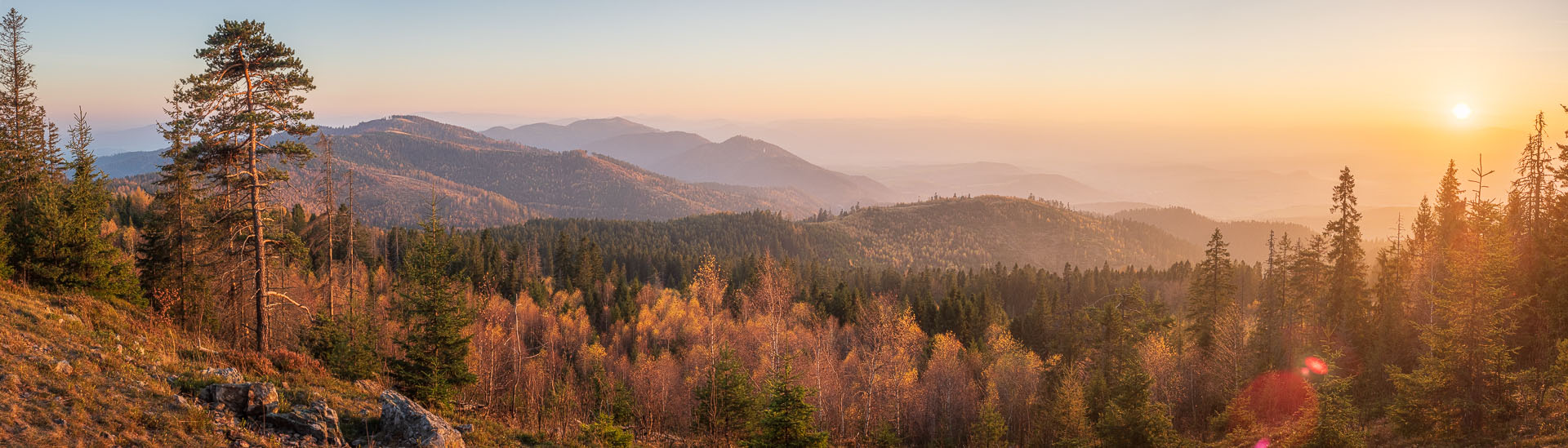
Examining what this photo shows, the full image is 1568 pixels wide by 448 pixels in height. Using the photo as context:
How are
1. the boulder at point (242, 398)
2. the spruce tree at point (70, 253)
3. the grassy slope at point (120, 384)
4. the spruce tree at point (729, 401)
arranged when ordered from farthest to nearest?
the spruce tree at point (729, 401), the spruce tree at point (70, 253), the boulder at point (242, 398), the grassy slope at point (120, 384)

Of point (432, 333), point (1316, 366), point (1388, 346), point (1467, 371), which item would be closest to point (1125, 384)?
point (1467, 371)

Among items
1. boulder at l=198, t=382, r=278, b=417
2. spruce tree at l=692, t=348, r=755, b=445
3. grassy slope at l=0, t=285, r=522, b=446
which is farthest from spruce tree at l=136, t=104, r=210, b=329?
spruce tree at l=692, t=348, r=755, b=445

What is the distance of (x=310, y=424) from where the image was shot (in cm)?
Answer: 1605

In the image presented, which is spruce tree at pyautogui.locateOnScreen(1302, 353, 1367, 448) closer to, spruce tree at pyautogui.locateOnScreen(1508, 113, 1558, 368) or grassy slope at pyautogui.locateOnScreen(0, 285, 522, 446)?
spruce tree at pyautogui.locateOnScreen(1508, 113, 1558, 368)

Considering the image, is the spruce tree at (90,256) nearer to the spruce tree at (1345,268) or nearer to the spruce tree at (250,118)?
the spruce tree at (250,118)

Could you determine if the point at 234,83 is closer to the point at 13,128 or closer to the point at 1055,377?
the point at 13,128

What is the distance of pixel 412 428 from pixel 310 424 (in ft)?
7.77

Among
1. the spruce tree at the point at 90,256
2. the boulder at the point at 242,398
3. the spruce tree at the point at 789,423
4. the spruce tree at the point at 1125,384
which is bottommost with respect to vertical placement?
the spruce tree at the point at 1125,384

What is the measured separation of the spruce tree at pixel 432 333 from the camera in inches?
1078

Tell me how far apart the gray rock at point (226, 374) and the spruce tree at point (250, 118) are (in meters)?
5.56

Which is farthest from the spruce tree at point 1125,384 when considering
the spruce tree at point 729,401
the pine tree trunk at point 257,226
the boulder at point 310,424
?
the pine tree trunk at point 257,226

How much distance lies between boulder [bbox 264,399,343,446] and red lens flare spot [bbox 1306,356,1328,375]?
40.7 m

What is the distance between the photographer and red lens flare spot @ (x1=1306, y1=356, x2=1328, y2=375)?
3378cm

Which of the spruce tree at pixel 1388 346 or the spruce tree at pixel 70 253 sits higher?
the spruce tree at pixel 70 253
